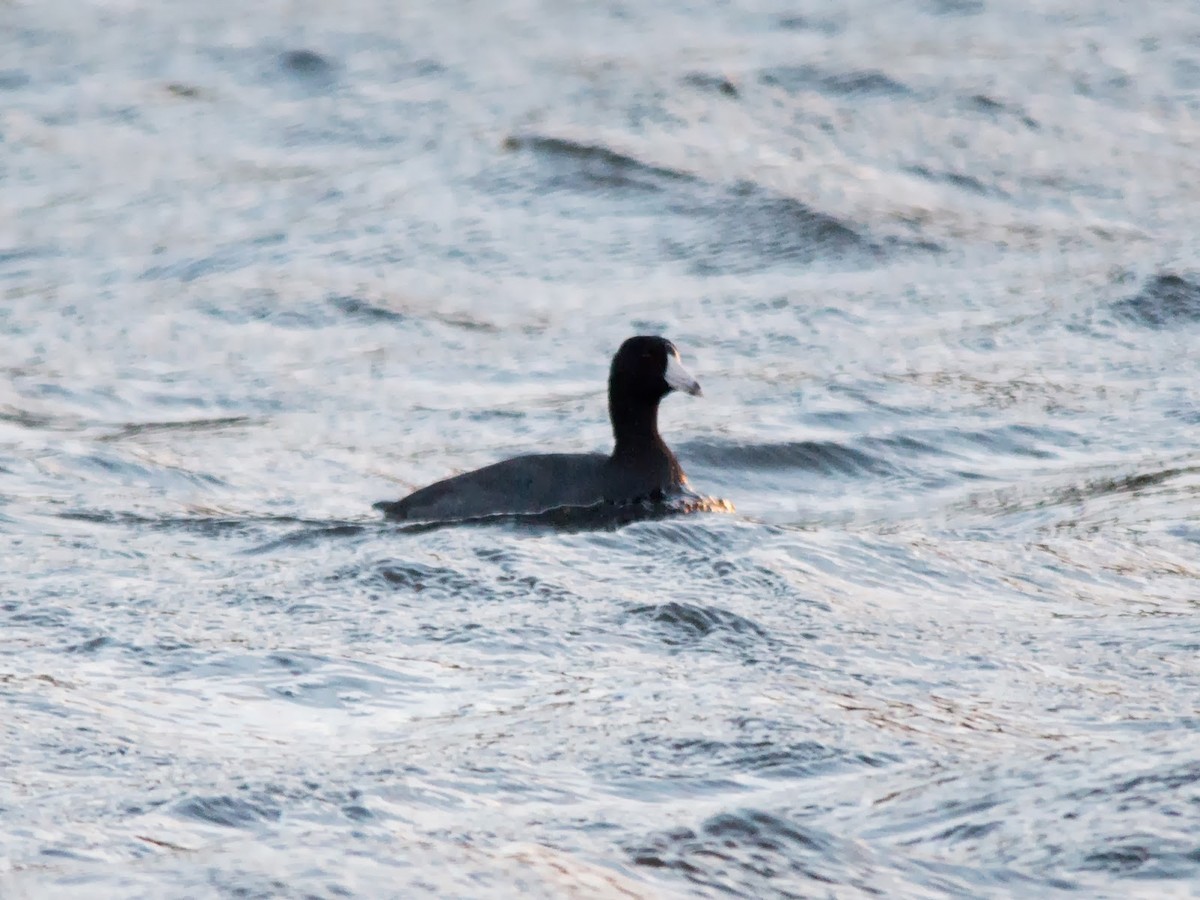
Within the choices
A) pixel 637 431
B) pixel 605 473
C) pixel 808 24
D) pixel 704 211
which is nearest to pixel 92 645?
pixel 605 473

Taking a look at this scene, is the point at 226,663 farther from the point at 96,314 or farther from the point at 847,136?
the point at 847,136

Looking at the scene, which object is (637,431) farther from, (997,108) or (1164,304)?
(997,108)

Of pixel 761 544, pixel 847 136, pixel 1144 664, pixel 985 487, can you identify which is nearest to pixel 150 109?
pixel 847 136

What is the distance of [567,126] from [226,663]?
10638 millimetres

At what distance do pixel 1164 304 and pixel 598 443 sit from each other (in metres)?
4.03

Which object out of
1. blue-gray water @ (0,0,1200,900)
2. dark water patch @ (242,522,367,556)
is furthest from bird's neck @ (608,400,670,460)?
dark water patch @ (242,522,367,556)

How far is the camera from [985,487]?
382 inches

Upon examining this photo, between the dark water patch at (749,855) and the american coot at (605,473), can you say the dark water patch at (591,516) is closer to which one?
the american coot at (605,473)

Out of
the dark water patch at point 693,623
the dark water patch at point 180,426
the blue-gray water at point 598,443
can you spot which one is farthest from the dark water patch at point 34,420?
the dark water patch at point 693,623

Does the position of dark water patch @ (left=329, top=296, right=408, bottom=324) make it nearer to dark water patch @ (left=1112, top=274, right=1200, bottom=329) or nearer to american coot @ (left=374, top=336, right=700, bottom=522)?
Answer: american coot @ (left=374, top=336, right=700, bottom=522)

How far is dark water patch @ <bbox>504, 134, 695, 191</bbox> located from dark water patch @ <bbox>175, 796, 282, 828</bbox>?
10.9 meters

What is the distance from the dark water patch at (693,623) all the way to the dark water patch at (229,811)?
Result: 181cm

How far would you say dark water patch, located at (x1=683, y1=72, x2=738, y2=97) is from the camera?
16.9 metres

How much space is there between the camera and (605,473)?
29.6 ft
